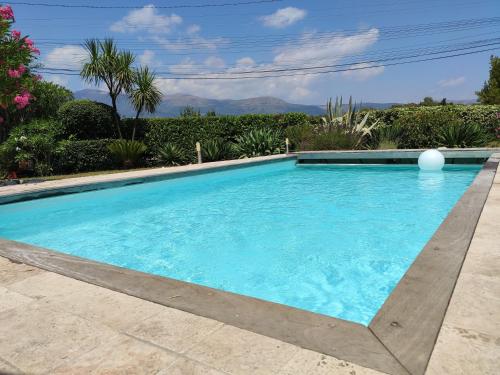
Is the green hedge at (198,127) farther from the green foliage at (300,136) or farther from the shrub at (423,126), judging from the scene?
the shrub at (423,126)

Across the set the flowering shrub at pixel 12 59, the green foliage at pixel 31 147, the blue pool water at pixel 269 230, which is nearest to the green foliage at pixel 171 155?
the green foliage at pixel 31 147

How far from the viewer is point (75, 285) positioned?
2.95 metres

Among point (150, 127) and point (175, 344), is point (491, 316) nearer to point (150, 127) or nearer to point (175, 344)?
point (175, 344)

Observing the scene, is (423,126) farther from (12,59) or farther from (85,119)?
(12,59)

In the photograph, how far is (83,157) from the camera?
1403 cm

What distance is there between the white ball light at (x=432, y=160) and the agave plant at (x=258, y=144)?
275 inches

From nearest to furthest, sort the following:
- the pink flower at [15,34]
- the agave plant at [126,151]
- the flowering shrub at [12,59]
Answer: the flowering shrub at [12,59] → the pink flower at [15,34] → the agave plant at [126,151]

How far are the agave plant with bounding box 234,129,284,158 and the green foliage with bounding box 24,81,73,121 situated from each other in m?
7.64

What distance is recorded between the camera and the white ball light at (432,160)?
418 inches

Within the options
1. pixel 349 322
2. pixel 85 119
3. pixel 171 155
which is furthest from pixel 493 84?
pixel 349 322

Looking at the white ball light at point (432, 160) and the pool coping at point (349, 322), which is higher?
the white ball light at point (432, 160)

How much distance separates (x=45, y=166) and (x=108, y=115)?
3398mm

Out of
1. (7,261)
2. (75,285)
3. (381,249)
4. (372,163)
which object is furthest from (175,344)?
(372,163)

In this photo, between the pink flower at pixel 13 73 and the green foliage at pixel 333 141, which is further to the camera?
the green foliage at pixel 333 141
